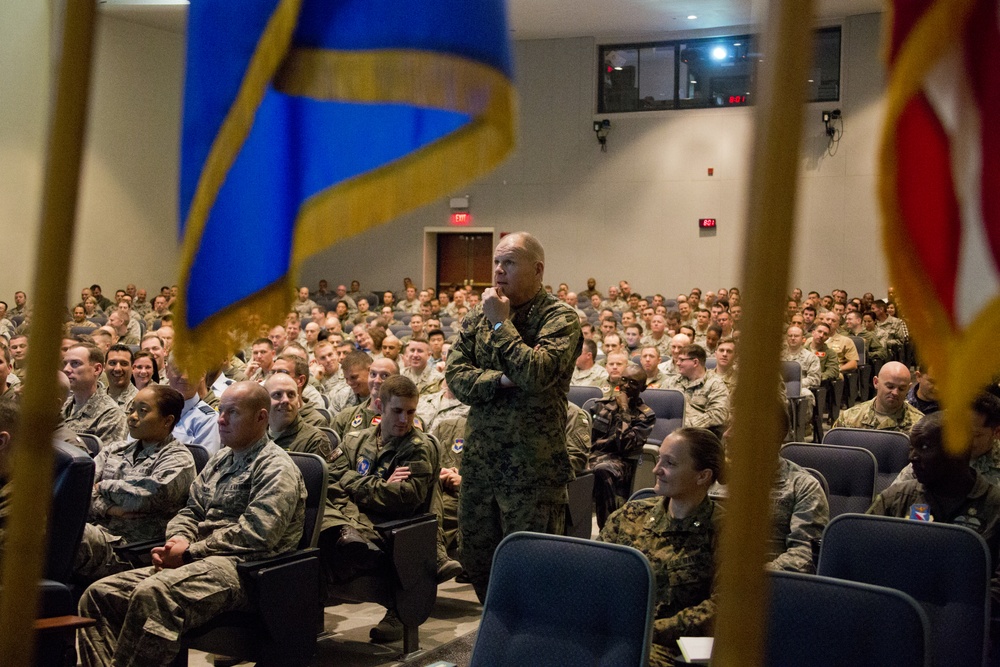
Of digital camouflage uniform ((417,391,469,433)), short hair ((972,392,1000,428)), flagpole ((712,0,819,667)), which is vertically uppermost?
flagpole ((712,0,819,667))

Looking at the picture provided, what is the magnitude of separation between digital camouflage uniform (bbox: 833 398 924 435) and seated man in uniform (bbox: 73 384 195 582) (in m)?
3.08

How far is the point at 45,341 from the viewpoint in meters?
0.93

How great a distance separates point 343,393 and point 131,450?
2.47 metres

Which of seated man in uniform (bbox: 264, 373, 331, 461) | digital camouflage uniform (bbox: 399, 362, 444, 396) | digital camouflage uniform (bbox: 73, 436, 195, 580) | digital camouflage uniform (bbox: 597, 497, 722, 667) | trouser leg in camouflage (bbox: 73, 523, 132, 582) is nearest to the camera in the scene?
digital camouflage uniform (bbox: 597, 497, 722, 667)

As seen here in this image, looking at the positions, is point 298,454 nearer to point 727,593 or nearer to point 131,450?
point 131,450

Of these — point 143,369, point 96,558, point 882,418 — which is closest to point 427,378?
point 143,369

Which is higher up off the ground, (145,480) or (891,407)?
(891,407)

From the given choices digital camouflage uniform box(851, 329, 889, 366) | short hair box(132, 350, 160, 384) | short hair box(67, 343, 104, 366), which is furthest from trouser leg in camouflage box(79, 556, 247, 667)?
digital camouflage uniform box(851, 329, 889, 366)

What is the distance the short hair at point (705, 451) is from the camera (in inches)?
108

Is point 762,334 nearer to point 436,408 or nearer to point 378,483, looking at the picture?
point 378,483

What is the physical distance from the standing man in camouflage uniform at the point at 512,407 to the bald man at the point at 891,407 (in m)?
2.14

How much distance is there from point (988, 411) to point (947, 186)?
248 cm

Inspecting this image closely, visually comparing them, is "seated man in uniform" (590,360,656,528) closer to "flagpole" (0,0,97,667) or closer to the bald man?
the bald man

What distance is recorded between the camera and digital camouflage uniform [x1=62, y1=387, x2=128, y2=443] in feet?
15.0
